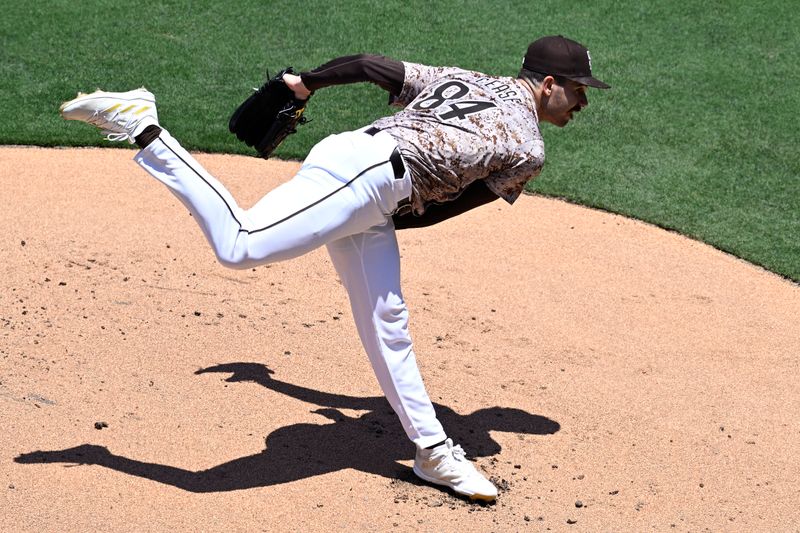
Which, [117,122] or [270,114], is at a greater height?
[117,122]

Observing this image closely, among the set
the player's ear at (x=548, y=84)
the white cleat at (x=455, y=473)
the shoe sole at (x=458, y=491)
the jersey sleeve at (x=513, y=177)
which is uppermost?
the player's ear at (x=548, y=84)

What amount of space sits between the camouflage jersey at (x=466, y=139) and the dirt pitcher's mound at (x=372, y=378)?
3.79 feet

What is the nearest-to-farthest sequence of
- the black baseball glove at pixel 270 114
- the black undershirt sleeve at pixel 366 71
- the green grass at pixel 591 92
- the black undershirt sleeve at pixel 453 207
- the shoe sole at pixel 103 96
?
1. the shoe sole at pixel 103 96
2. the black undershirt sleeve at pixel 453 207
3. the black undershirt sleeve at pixel 366 71
4. the black baseball glove at pixel 270 114
5. the green grass at pixel 591 92

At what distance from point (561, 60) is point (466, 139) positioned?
524 millimetres

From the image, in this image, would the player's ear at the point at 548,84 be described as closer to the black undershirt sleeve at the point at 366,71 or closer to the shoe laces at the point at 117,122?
the black undershirt sleeve at the point at 366,71

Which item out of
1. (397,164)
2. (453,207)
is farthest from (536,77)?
(397,164)

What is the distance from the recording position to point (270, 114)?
4.54 m

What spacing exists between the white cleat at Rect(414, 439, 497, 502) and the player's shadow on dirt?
0.60 feet

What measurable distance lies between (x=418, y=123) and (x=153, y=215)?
3.01 metres

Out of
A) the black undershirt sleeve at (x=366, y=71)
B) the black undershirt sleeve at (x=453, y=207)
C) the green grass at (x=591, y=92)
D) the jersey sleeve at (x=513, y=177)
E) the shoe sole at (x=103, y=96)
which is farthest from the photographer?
the green grass at (x=591, y=92)

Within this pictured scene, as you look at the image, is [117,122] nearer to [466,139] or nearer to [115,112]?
[115,112]

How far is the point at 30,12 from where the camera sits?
9695 millimetres

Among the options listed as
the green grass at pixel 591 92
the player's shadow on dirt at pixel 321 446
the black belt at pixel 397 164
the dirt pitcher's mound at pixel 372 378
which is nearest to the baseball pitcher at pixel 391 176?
the black belt at pixel 397 164

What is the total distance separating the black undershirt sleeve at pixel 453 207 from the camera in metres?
4.15
